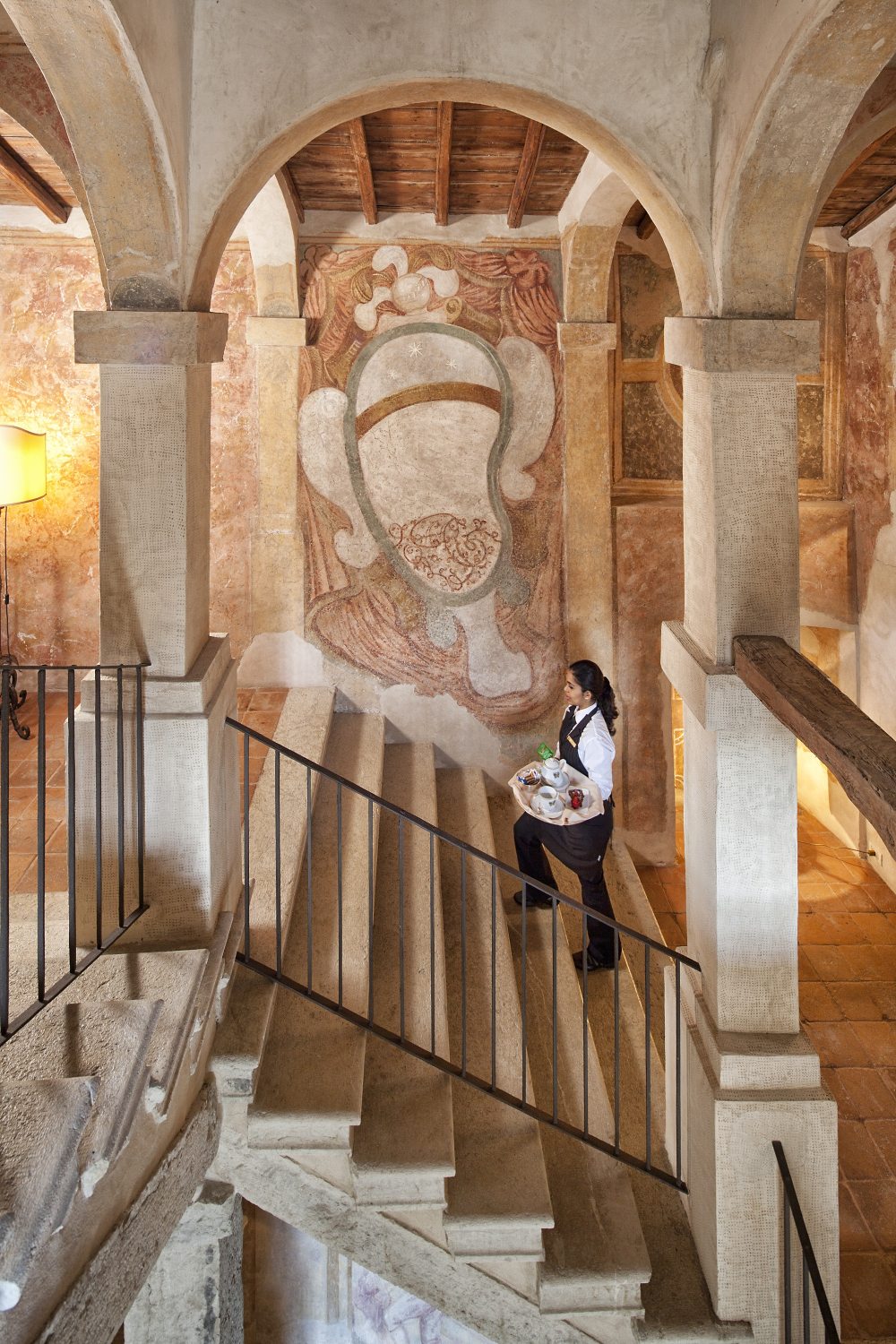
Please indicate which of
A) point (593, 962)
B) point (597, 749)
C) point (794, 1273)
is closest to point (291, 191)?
point (597, 749)

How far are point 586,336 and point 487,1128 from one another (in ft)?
16.1

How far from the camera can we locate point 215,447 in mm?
7602

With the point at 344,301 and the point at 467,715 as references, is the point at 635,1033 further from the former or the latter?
the point at 344,301

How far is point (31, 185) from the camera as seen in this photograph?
655 cm

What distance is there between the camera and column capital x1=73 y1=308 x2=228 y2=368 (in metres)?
3.64

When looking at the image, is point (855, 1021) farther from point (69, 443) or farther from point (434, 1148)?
Result: point (69, 443)

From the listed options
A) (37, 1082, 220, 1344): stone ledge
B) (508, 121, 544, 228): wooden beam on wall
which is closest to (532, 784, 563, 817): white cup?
(37, 1082, 220, 1344): stone ledge

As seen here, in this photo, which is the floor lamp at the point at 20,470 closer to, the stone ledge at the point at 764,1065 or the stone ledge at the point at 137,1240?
the stone ledge at the point at 137,1240

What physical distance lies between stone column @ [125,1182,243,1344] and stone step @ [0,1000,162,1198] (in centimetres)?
142

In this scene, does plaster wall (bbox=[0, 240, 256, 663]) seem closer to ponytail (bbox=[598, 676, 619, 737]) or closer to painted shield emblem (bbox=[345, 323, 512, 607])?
painted shield emblem (bbox=[345, 323, 512, 607])

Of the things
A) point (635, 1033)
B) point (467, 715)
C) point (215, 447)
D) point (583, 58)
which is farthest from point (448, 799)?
point (583, 58)

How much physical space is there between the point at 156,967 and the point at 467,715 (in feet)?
14.6

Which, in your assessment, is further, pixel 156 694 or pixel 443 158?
pixel 443 158

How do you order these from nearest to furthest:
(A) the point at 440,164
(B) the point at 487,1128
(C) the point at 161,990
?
(C) the point at 161,990, (B) the point at 487,1128, (A) the point at 440,164
